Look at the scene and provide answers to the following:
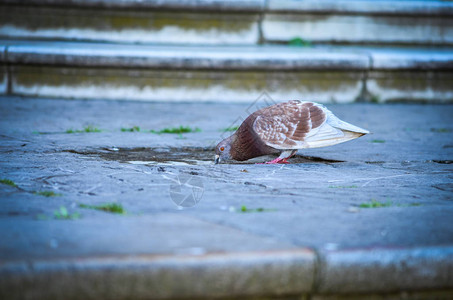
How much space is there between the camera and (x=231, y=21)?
354 inches

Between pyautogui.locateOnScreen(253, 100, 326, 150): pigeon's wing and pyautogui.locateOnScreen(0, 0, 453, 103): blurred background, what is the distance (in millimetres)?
3353

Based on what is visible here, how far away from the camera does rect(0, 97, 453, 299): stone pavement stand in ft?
6.95

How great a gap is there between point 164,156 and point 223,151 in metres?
0.47

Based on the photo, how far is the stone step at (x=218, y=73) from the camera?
25.2 feet

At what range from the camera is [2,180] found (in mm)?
3455

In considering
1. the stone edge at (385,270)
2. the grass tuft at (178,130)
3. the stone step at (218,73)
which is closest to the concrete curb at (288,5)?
the stone step at (218,73)

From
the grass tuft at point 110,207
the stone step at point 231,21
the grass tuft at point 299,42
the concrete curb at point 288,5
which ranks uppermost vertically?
the concrete curb at point 288,5

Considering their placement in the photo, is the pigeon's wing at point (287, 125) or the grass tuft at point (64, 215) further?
the pigeon's wing at point (287, 125)

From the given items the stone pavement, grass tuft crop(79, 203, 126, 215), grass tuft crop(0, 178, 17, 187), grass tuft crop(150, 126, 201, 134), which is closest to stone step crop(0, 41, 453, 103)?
grass tuft crop(150, 126, 201, 134)

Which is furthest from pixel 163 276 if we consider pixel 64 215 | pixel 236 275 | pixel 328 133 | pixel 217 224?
pixel 328 133

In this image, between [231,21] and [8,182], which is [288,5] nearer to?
[231,21]

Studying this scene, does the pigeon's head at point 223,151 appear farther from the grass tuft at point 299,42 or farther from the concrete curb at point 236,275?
the grass tuft at point 299,42

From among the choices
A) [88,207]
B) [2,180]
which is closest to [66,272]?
[88,207]

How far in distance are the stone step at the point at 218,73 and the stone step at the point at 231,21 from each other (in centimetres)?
50
